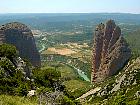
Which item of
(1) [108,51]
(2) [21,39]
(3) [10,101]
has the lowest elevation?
(1) [108,51]

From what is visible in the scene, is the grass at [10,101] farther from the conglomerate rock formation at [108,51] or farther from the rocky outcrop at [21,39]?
the rocky outcrop at [21,39]

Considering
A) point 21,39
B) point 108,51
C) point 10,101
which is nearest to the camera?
point 10,101

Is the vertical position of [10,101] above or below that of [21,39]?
above

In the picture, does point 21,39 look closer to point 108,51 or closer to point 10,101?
point 108,51

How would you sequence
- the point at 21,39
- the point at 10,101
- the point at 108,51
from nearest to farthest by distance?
the point at 10,101
the point at 108,51
the point at 21,39

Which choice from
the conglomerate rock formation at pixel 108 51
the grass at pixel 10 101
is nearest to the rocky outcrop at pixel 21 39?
the conglomerate rock formation at pixel 108 51

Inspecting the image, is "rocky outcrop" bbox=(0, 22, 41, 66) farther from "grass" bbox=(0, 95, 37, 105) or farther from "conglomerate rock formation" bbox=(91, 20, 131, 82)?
"grass" bbox=(0, 95, 37, 105)

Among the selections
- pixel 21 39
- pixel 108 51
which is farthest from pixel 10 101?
pixel 21 39
